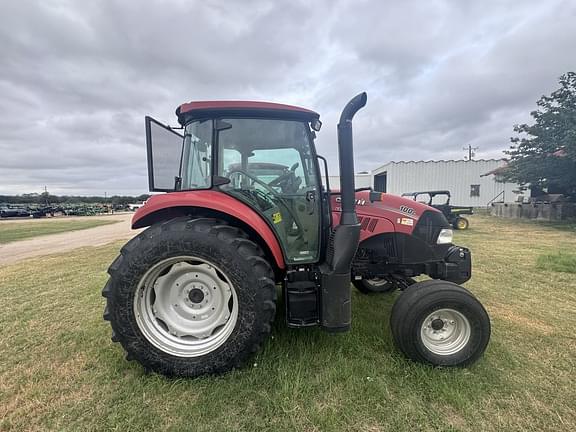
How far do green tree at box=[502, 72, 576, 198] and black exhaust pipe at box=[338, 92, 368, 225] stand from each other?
1524cm

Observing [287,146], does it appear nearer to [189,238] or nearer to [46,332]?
[189,238]

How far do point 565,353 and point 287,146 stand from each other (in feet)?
9.61

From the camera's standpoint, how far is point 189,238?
221 cm

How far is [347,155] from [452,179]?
27.0 metres

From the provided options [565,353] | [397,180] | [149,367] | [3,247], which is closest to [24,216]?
[3,247]

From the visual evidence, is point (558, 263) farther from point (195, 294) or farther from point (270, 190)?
point (195, 294)

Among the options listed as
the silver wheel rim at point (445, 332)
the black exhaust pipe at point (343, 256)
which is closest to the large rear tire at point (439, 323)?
the silver wheel rim at point (445, 332)

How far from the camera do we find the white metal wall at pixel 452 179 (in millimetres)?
→ 25031

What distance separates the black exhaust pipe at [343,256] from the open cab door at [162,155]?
1513mm

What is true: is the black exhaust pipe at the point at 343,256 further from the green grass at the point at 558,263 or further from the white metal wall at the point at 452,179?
the white metal wall at the point at 452,179

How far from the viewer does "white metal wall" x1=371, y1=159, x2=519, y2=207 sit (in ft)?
82.1

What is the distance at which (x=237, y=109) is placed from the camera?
244cm

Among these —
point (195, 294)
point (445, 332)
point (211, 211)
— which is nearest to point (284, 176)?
point (211, 211)

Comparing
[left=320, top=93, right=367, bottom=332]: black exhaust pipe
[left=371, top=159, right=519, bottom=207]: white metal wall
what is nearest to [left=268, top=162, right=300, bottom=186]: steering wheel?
[left=320, top=93, right=367, bottom=332]: black exhaust pipe
